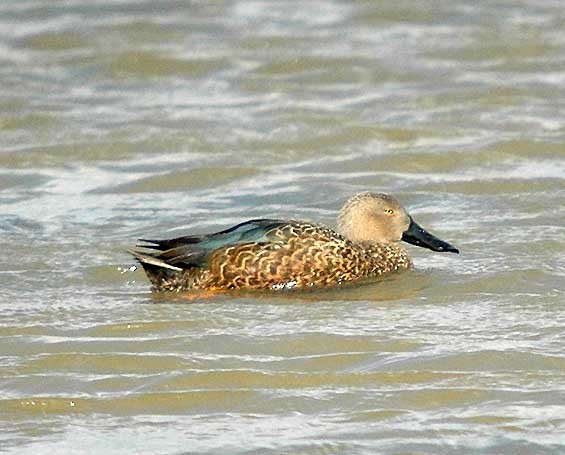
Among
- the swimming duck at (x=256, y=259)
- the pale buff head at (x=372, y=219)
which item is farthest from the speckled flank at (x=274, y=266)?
the pale buff head at (x=372, y=219)

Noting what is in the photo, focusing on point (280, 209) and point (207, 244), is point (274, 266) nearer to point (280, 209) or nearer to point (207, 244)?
point (207, 244)

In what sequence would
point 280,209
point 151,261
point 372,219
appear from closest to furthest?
1. point 151,261
2. point 372,219
3. point 280,209

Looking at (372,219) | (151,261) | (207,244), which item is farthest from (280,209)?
(151,261)

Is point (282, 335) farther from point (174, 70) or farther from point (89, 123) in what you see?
point (174, 70)

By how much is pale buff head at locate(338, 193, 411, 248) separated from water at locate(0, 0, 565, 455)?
0.91 ft

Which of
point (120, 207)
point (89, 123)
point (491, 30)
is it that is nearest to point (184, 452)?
point (120, 207)

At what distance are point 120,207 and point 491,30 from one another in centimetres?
588

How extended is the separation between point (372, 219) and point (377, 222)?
3 cm

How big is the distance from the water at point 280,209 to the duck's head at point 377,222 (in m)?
0.21

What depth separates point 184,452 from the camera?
6.46 m

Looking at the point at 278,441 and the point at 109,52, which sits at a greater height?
the point at 109,52

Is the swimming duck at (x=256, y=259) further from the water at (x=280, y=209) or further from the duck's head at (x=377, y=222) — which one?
the duck's head at (x=377, y=222)

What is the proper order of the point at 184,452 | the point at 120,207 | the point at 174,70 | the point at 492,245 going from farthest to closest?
the point at 174,70
the point at 120,207
the point at 492,245
the point at 184,452

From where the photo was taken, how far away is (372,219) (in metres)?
9.50
